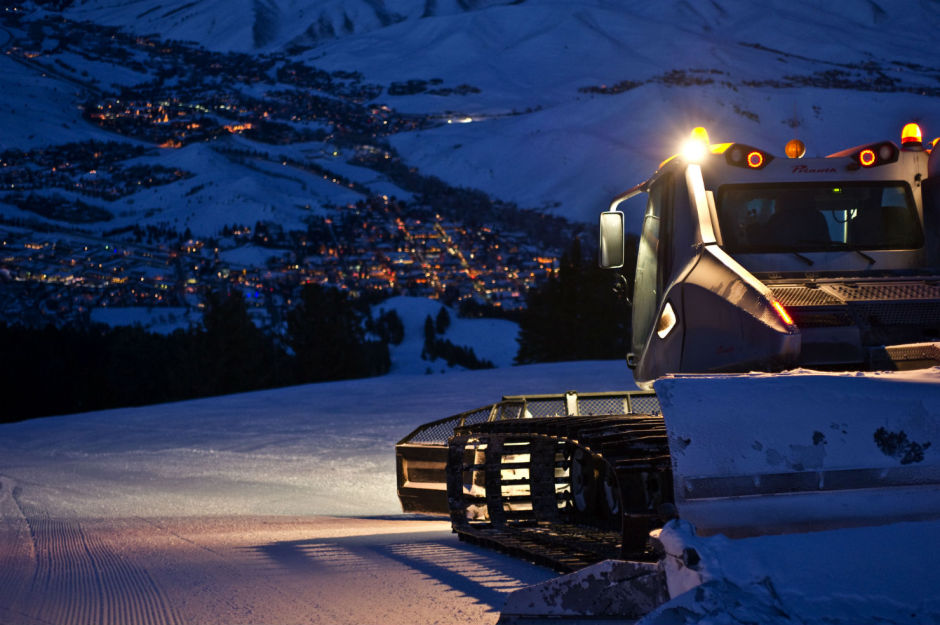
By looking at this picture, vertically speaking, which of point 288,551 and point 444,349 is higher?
point 288,551

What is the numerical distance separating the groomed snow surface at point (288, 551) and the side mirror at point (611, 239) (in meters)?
2.36

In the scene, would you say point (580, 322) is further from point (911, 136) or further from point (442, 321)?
point (911, 136)

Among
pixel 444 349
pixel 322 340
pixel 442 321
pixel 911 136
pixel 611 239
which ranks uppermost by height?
pixel 442 321

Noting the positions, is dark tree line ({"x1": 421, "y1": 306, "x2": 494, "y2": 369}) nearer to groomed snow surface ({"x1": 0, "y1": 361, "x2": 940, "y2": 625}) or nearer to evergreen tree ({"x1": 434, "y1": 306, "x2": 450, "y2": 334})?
evergreen tree ({"x1": 434, "y1": 306, "x2": 450, "y2": 334})


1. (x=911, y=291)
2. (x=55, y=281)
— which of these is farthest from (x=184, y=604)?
(x=55, y=281)

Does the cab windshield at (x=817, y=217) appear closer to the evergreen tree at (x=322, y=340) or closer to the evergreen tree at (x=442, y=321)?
the evergreen tree at (x=322, y=340)

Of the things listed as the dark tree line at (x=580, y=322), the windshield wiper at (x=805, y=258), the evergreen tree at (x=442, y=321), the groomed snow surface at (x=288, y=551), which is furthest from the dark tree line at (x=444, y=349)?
the windshield wiper at (x=805, y=258)

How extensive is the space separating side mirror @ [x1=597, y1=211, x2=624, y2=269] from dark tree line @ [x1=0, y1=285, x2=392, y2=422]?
2155 inches

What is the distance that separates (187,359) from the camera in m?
62.2

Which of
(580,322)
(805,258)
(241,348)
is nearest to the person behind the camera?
(805,258)

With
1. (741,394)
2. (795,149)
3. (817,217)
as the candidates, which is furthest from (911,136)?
(741,394)

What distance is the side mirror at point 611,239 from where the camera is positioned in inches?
286

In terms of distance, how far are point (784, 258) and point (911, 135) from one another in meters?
1.63

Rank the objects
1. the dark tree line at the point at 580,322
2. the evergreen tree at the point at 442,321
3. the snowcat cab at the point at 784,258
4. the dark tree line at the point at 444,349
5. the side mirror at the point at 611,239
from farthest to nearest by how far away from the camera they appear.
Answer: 1. the evergreen tree at the point at 442,321
2. the dark tree line at the point at 444,349
3. the dark tree line at the point at 580,322
4. the side mirror at the point at 611,239
5. the snowcat cab at the point at 784,258
